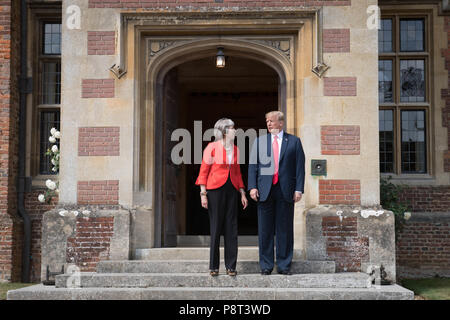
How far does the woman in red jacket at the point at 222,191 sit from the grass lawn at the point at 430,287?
2.76 metres

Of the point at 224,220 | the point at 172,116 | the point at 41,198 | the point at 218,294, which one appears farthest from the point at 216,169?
the point at 41,198

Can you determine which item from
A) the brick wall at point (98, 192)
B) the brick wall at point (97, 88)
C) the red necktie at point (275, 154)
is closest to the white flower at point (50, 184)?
the brick wall at point (98, 192)

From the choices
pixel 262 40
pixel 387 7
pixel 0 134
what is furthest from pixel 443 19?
pixel 0 134

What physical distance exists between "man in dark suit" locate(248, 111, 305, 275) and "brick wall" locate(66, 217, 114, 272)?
7.35ft

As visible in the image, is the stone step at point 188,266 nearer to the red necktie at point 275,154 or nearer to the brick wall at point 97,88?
the red necktie at point 275,154

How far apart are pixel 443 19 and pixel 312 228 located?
4.93 metres

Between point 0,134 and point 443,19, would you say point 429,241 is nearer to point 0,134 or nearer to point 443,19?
point 443,19

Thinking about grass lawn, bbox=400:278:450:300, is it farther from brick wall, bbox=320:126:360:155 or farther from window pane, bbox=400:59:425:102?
window pane, bbox=400:59:425:102

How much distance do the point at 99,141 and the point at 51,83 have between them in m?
3.01

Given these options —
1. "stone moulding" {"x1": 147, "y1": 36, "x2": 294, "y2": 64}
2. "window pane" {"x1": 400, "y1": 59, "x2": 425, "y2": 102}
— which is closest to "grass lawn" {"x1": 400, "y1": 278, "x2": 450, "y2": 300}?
"window pane" {"x1": 400, "y1": 59, "x2": 425, "y2": 102}

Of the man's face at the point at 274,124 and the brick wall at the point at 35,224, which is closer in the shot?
the man's face at the point at 274,124

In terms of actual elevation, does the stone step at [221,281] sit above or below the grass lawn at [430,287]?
above

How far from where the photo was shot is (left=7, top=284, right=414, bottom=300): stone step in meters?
6.54

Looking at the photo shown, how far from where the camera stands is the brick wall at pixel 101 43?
27.2 feet
